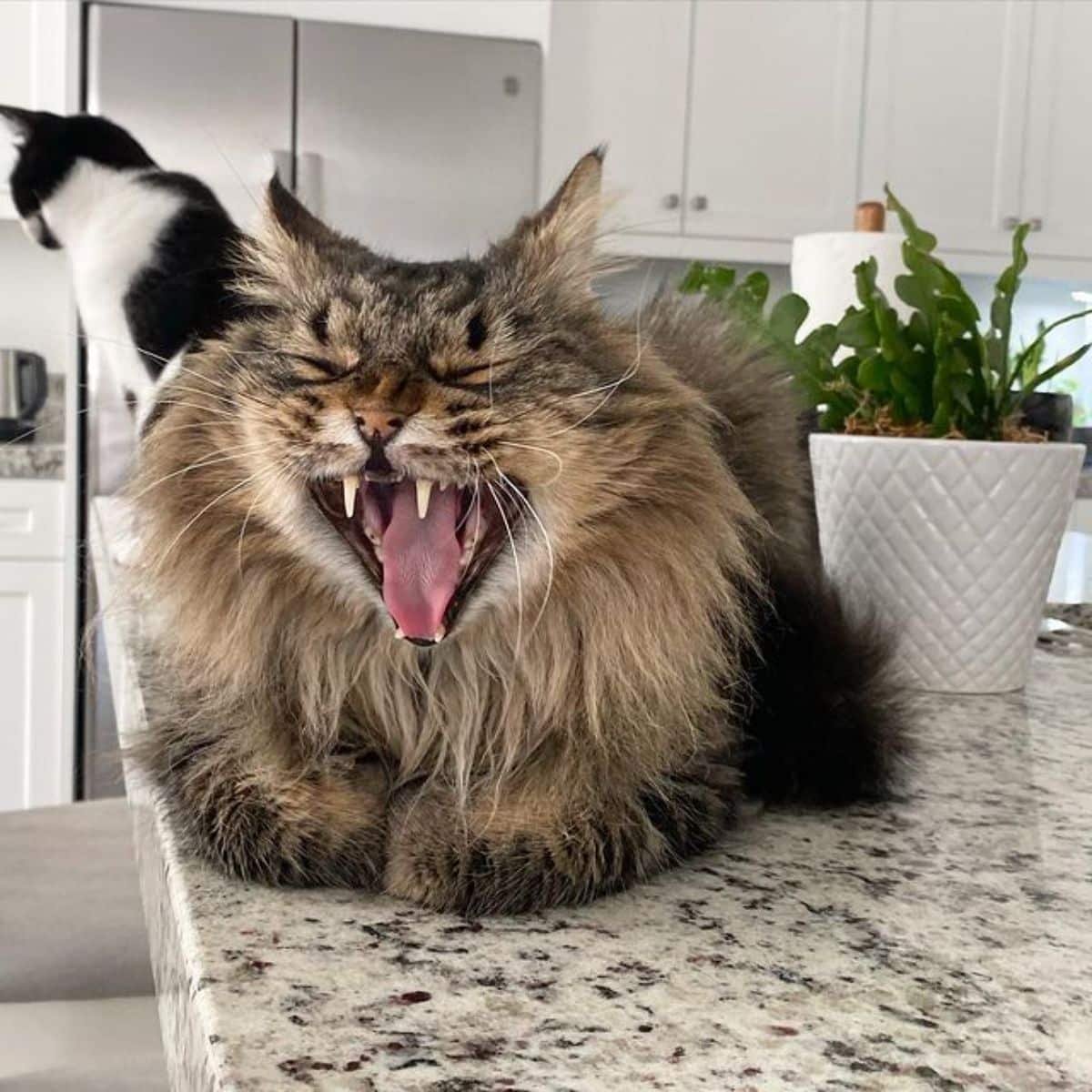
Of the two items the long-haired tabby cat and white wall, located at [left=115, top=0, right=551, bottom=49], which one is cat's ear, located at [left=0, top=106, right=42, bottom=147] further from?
the long-haired tabby cat

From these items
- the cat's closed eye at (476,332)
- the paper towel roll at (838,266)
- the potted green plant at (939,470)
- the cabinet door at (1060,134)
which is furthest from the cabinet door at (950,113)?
the cat's closed eye at (476,332)

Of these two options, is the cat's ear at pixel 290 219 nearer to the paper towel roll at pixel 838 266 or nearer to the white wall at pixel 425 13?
the paper towel roll at pixel 838 266

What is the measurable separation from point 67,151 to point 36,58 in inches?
29.8

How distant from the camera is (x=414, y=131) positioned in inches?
125

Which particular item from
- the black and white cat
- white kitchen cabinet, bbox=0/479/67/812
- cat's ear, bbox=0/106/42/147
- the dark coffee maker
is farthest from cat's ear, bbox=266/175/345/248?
the dark coffee maker

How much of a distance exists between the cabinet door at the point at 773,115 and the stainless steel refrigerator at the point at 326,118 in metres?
0.86

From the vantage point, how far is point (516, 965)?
55 cm

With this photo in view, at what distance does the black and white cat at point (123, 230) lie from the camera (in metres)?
2.15

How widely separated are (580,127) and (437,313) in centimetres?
335

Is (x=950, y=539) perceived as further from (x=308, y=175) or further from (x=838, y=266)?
(x=308, y=175)

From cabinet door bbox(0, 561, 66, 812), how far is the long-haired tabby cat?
2.49 meters

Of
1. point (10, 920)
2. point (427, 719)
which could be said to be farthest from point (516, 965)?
point (10, 920)

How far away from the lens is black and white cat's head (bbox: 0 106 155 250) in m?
2.56

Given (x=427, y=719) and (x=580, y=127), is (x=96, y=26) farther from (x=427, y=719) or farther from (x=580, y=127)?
(x=427, y=719)
